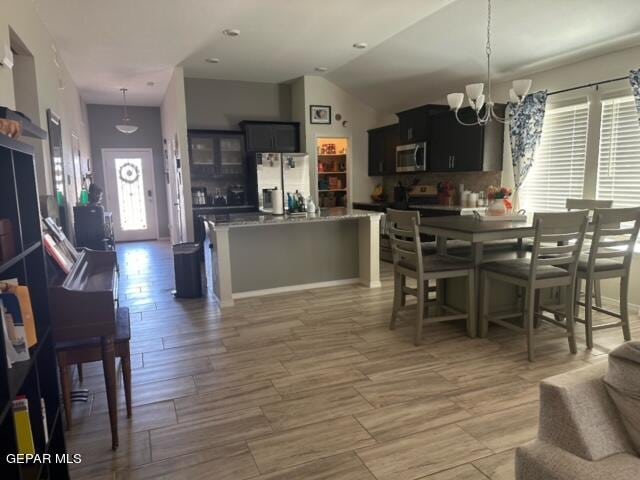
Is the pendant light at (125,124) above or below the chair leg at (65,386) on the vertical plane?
above

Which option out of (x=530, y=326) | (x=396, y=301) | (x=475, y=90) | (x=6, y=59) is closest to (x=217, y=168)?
(x=6, y=59)

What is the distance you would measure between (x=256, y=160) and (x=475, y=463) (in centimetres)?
566

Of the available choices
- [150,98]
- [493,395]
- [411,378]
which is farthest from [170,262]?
[493,395]

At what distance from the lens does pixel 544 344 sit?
3.31 m

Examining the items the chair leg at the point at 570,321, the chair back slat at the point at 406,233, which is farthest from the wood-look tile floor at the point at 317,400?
the chair back slat at the point at 406,233

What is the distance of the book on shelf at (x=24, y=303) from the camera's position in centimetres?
139

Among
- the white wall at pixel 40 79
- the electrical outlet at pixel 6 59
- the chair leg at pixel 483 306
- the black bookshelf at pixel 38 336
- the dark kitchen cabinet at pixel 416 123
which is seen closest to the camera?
the black bookshelf at pixel 38 336

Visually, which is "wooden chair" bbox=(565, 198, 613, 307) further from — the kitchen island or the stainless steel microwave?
the stainless steel microwave

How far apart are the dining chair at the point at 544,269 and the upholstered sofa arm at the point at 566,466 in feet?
6.37

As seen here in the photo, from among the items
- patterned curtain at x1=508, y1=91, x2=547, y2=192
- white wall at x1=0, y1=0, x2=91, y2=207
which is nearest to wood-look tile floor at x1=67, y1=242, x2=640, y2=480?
white wall at x1=0, y1=0, x2=91, y2=207

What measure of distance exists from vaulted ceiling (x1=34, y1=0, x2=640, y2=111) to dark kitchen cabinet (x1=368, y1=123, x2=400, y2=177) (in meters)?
0.62

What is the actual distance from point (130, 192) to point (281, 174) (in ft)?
14.4

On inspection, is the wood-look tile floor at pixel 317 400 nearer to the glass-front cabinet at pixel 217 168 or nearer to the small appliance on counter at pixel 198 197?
the small appliance on counter at pixel 198 197

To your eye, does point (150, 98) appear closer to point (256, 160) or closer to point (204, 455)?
point (256, 160)
